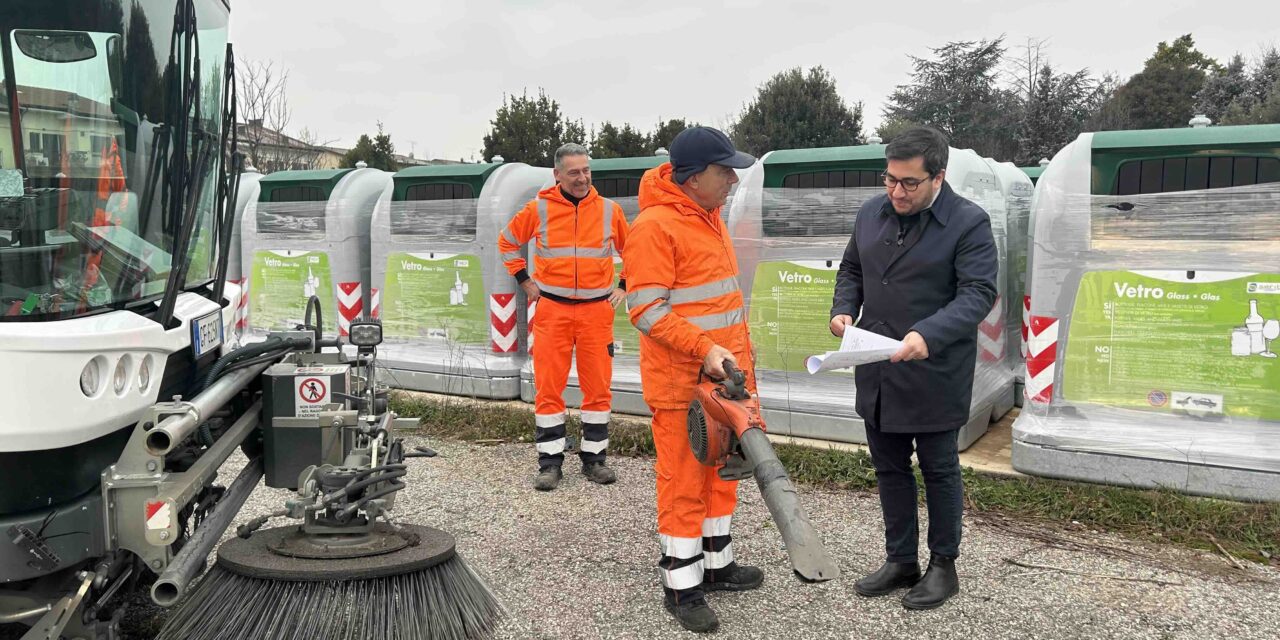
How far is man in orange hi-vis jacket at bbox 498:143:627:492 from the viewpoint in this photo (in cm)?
534

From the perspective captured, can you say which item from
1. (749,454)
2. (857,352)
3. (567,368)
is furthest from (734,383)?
(567,368)

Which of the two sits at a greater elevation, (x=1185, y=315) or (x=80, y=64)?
(x=80, y=64)

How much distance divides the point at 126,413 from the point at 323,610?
2.51 feet

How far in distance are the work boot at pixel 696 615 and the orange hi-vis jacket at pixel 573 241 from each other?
228 centimetres

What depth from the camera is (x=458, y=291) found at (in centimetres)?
750

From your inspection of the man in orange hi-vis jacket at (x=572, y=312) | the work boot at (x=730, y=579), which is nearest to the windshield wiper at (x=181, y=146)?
the work boot at (x=730, y=579)

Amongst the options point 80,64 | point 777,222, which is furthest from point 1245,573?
point 80,64

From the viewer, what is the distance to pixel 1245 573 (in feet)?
12.8

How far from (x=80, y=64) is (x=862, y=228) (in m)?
2.70

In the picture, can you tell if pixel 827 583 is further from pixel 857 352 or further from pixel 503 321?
pixel 503 321

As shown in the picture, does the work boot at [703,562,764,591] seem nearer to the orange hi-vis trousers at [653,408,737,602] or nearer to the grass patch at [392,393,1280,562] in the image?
the orange hi-vis trousers at [653,408,737,602]

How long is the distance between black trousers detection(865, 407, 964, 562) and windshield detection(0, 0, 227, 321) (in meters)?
2.66

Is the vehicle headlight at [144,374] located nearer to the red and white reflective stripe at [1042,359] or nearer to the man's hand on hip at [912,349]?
the man's hand on hip at [912,349]

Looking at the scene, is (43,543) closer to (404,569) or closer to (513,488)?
(404,569)
